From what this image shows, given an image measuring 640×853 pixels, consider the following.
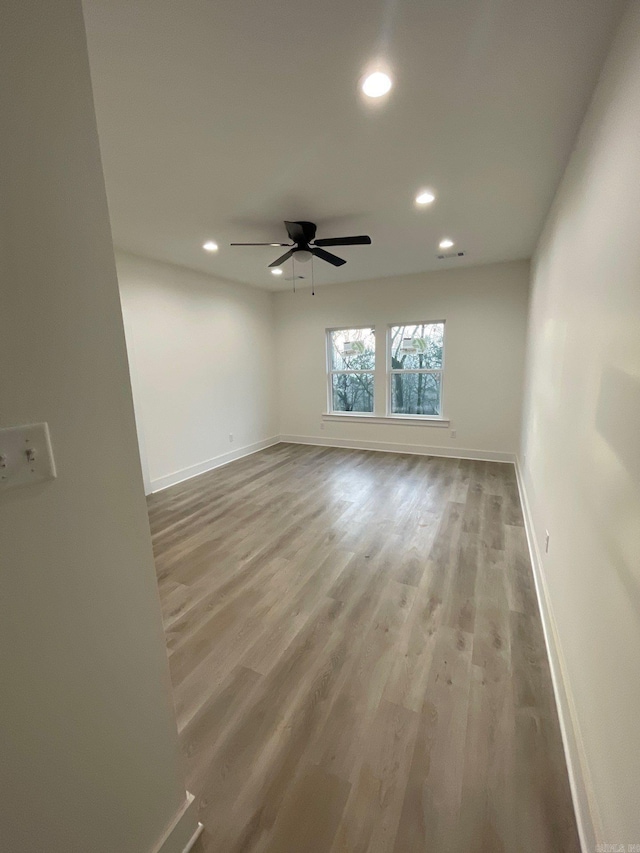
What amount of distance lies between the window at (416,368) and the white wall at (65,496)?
4840 millimetres

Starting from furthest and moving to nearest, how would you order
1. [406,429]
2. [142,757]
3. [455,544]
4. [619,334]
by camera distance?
[406,429]
[455,544]
[619,334]
[142,757]

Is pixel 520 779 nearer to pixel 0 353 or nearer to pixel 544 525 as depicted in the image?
pixel 544 525

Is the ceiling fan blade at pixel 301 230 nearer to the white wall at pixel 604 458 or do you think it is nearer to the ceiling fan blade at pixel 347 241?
the ceiling fan blade at pixel 347 241

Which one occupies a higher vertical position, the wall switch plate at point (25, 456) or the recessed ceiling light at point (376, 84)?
the recessed ceiling light at point (376, 84)

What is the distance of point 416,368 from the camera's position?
5.21 m

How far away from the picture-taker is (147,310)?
3.87 m

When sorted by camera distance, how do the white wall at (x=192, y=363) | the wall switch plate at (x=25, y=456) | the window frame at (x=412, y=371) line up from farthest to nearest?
the window frame at (x=412, y=371)
the white wall at (x=192, y=363)
the wall switch plate at (x=25, y=456)

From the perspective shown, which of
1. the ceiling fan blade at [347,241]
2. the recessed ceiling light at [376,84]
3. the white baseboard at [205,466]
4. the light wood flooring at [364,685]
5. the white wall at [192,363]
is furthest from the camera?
the white baseboard at [205,466]

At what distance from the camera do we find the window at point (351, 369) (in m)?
5.50

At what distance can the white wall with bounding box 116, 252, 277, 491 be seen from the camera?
3.83m

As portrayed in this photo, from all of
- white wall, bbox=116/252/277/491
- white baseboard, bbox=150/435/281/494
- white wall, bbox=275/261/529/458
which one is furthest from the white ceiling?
white baseboard, bbox=150/435/281/494

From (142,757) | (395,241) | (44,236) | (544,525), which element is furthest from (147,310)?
(544,525)

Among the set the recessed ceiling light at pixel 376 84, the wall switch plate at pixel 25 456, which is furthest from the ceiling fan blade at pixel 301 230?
the wall switch plate at pixel 25 456

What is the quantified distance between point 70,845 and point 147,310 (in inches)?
→ 161
